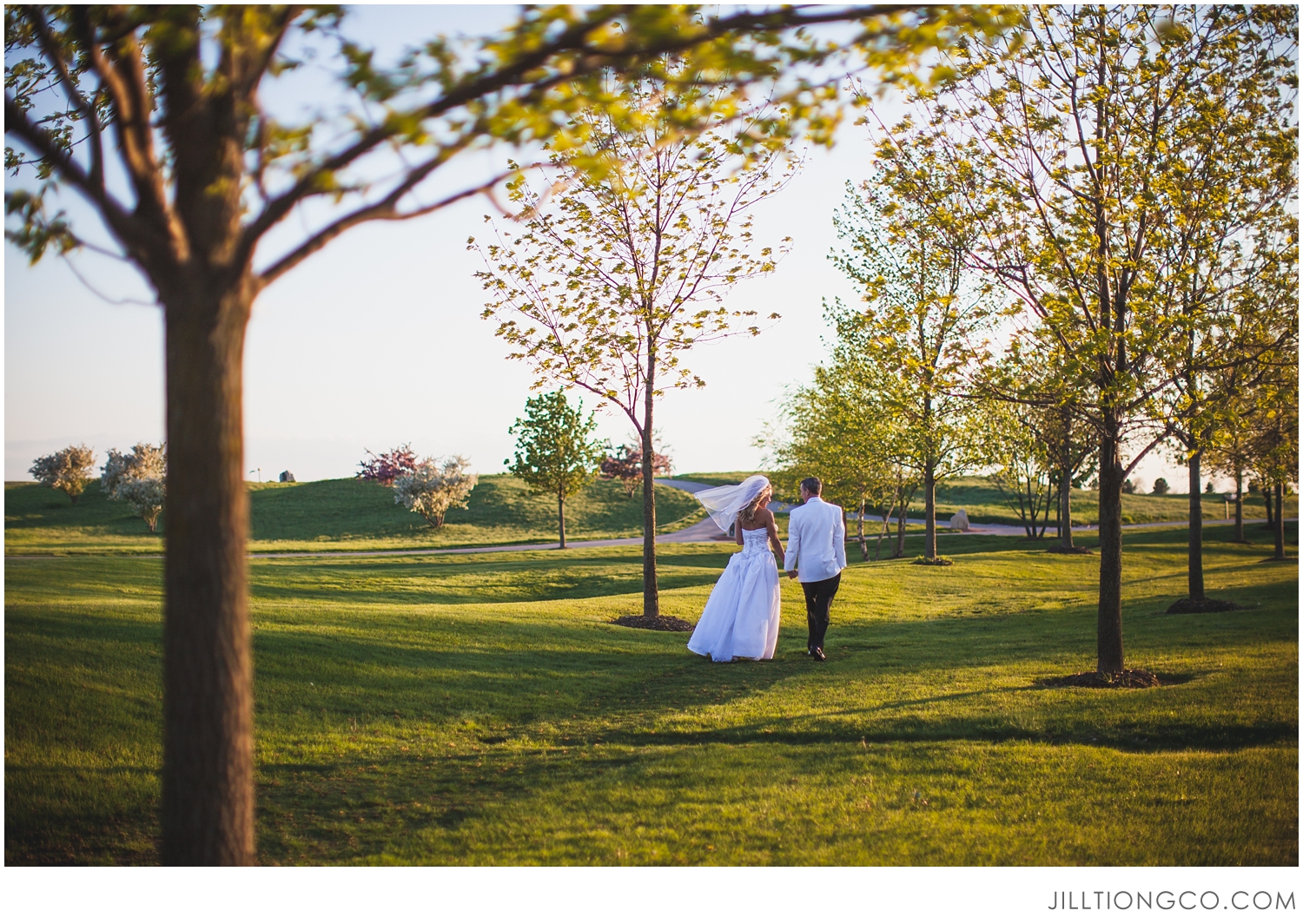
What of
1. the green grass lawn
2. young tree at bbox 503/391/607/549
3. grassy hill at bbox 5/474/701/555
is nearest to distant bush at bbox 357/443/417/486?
grassy hill at bbox 5/474/701/555

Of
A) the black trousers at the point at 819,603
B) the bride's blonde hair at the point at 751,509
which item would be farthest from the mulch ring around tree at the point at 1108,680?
the bride's blonde hair at the point at 751,509

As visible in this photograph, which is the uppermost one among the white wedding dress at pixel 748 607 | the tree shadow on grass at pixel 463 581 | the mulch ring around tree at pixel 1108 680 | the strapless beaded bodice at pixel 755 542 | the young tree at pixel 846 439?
the young tree at pixel 846 439

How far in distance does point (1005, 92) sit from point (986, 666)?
26.4 feet

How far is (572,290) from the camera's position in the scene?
16.4 m

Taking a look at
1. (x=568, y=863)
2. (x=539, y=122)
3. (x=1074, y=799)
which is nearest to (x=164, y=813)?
(x=568, y=863)

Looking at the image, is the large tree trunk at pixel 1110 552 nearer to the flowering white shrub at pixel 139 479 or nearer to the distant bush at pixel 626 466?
the flowering white shrub at pixel 139 479

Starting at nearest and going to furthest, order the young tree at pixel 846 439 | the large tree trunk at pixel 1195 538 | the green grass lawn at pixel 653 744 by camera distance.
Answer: the green grass lawn at pixel 653 744, the large tree trunk at pixel 1195 538, the young tree at pixel 846 439

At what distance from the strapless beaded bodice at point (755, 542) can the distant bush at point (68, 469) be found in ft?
195

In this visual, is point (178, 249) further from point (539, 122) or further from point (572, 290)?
point (572, 290)

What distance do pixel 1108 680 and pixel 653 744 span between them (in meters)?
6.37

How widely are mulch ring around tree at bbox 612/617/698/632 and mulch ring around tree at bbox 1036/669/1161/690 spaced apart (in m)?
7.25

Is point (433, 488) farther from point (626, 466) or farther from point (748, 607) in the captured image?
point (748, 607)

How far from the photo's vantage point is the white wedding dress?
510 inches

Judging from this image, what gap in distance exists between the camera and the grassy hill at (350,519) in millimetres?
46281
